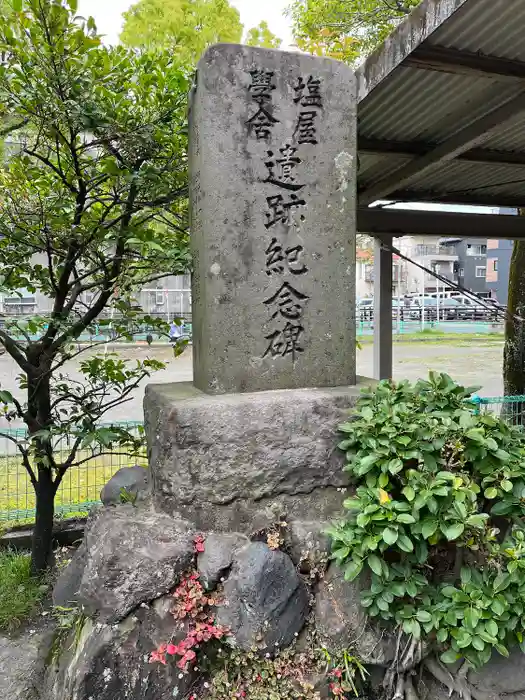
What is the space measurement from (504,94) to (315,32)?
20.5 feet

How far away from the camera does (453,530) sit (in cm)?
198

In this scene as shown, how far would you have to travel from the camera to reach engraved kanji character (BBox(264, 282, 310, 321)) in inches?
107

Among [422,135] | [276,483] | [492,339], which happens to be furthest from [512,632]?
[492,339]

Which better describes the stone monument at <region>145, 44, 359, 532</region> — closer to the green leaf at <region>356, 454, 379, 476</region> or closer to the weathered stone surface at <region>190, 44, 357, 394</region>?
the weathered stone surface at <region>190, 44, 357, 394</region>

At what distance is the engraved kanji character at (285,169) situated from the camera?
267cm

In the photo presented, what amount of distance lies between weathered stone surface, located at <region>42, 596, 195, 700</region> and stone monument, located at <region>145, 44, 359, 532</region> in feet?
1.58

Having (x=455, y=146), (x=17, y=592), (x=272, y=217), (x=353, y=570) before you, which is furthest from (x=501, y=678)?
(x=455, y=146)

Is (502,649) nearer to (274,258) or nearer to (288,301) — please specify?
(288,301)

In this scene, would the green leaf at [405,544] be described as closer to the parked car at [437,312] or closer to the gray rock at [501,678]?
the gray rock at [501,678]

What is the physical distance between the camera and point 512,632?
207 centimetres

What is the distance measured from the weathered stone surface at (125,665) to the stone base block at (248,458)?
477 millimetres

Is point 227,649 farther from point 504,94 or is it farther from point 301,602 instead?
point 504,94

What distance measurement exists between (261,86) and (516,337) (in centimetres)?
607

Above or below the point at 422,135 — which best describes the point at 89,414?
below
